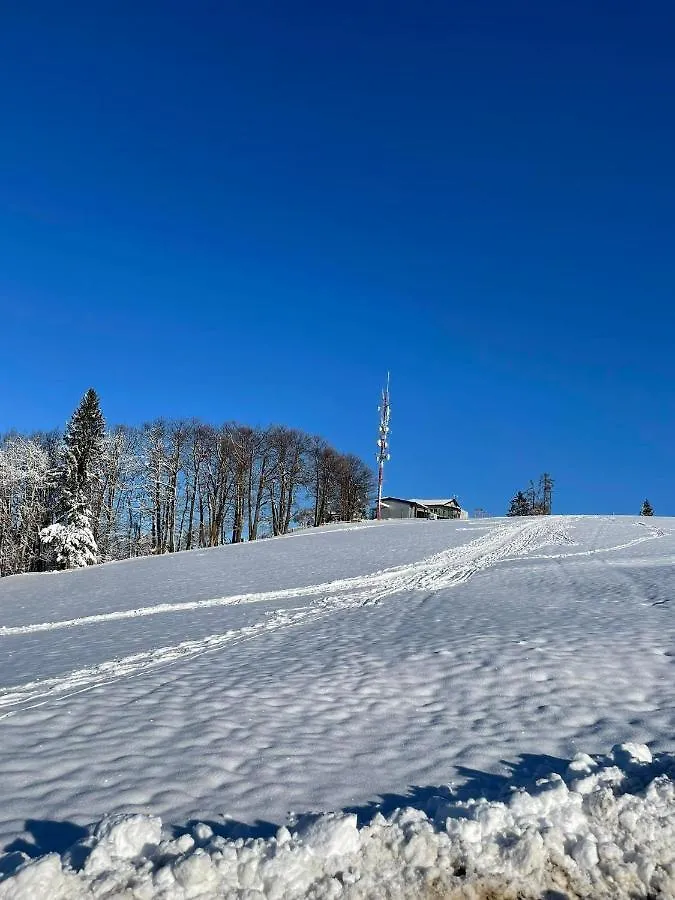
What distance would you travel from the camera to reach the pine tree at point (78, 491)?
3341 cm

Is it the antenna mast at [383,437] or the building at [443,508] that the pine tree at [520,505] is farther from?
the antenna mast at [383,437]

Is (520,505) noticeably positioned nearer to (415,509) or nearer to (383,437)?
(415,509)

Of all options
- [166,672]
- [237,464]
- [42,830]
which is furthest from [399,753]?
[237,464]

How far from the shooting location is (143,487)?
4750 centimetres

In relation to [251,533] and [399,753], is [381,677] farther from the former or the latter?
[251,533]

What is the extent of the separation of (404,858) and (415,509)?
81.4 meters

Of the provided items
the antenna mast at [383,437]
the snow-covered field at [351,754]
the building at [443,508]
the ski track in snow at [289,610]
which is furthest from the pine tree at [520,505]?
the snow-covered field at [351,754]

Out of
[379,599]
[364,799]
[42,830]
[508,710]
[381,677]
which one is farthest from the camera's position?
[379,599]

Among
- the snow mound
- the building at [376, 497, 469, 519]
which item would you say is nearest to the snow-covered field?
the snow mound

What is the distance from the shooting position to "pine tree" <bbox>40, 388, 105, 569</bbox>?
3341cm

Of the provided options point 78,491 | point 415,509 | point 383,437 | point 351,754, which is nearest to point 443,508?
point 415,509

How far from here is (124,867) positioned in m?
2.93

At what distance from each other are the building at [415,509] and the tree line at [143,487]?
24.1m

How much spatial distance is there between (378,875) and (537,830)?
A: 94 cm
